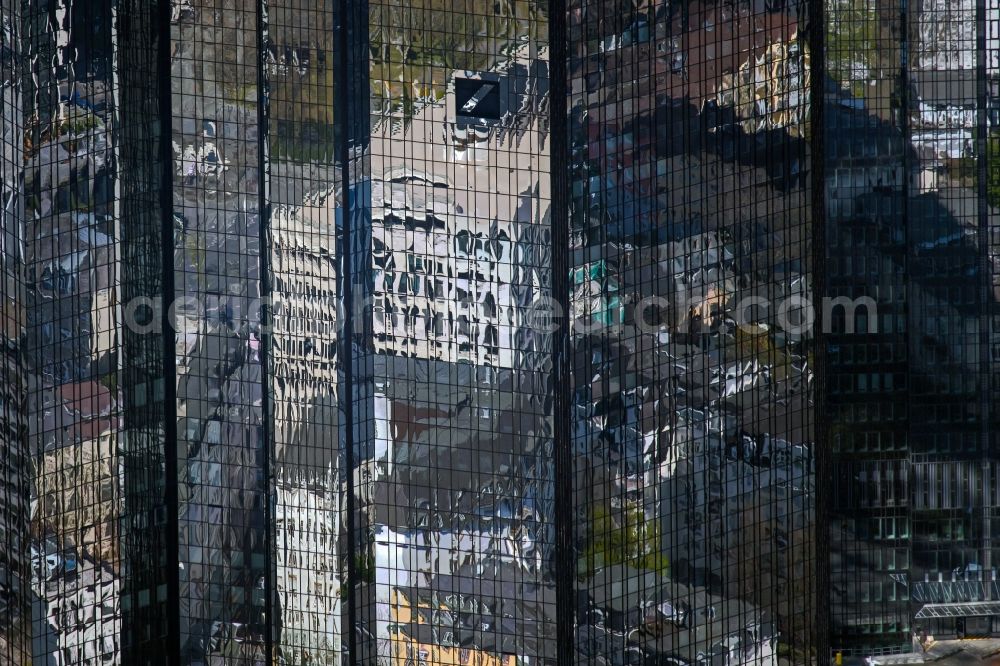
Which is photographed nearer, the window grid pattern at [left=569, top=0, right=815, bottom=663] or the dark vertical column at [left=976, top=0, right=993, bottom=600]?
the window grid pattern at [left=569, top=0, right=815, bottom=663]

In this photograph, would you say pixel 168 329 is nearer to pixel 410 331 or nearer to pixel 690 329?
pixel 410 331

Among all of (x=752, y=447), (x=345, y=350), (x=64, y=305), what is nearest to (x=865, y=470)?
(x=752, y=447)

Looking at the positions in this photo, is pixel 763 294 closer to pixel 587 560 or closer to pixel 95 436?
pixel 587 560

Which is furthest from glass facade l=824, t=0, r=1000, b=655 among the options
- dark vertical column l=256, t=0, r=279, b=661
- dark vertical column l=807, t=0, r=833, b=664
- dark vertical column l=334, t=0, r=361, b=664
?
dark vertical column l=256, t=0, r=279, b=661

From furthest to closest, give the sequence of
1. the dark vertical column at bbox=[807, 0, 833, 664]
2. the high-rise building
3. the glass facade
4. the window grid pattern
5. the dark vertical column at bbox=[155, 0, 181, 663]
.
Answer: the glass facade
the dark vertical column at bbox=[807, 0, 833, 664]
the window grid pattern
the dark vertical column at bbox=[155, 0, 181, 663]
the high-rise building

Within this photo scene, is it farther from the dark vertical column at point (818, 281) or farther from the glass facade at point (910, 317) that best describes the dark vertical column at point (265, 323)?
→ the glass facade at point (910, 317)

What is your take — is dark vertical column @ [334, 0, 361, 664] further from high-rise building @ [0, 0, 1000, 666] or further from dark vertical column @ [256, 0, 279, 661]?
dark vertical column @ [256, 0, 279, 661]

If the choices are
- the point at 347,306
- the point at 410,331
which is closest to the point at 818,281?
the point at 410,331
